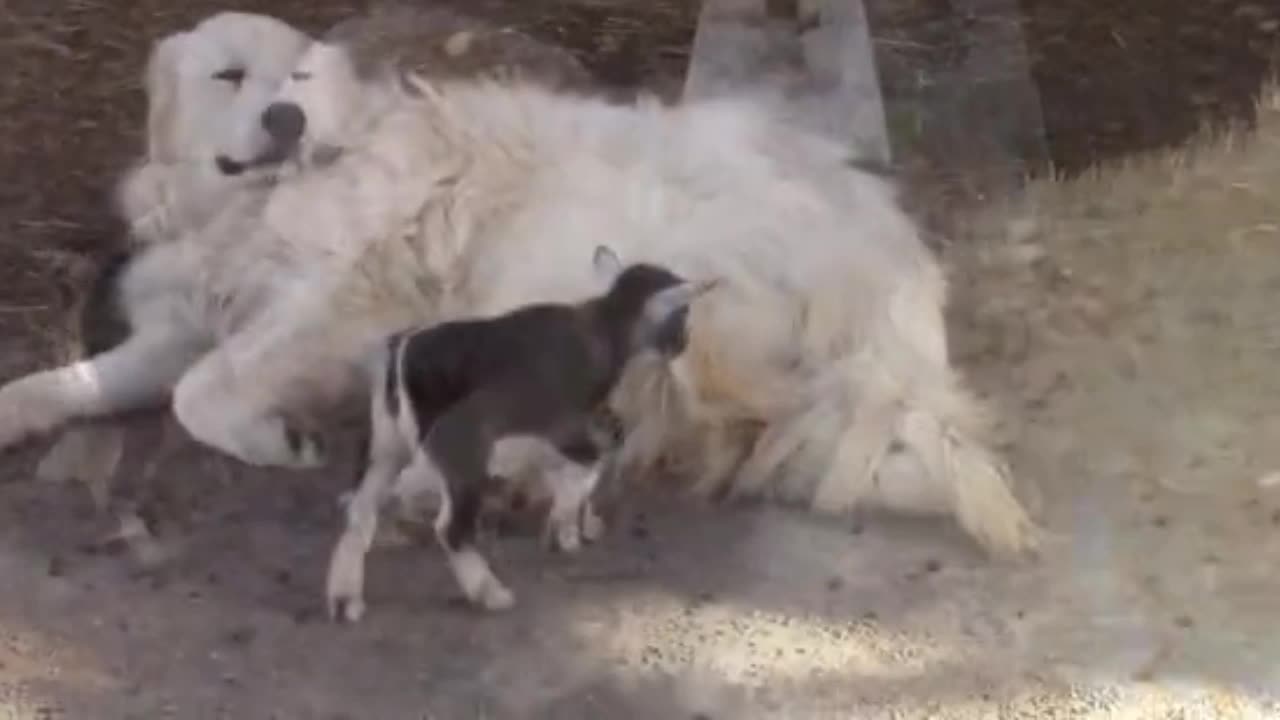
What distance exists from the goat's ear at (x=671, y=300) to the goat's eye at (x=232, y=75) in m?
0.22

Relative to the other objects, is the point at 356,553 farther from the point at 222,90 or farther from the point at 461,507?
the point at 222,90

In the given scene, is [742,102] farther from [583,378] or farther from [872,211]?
[583,378]

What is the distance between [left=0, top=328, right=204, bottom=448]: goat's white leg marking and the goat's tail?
246 mm

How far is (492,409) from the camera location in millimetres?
884

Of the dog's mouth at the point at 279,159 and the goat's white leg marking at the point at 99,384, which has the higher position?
the dog's mouth at the point at 279,159

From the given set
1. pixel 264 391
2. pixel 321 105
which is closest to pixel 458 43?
pixel 321 105

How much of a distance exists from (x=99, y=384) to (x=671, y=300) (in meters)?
0.28

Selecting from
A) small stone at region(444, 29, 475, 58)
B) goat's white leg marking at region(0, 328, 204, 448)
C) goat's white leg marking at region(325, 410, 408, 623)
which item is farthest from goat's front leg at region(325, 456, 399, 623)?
small stone at region(444, 29, 475, 58)

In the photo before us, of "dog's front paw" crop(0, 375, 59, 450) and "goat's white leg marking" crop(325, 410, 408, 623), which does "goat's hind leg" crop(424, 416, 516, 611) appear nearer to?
"goat's white leg marking" crop(325, 410, 408, 623)

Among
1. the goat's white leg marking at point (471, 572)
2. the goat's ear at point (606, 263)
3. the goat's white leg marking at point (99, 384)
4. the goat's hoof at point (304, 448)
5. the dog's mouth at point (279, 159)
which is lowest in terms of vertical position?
the goat's white leg marking at point (471, 572)

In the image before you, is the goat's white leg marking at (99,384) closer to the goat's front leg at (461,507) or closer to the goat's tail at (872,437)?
the goat's front leg at (461,507)

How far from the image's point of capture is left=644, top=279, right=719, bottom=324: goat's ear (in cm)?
93

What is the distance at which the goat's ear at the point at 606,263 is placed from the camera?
3.05ft

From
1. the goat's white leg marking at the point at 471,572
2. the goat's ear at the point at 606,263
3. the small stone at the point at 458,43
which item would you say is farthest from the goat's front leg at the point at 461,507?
the small stone at the point at 458,43
